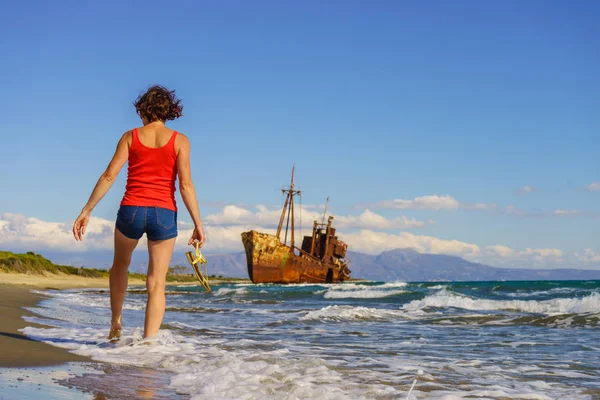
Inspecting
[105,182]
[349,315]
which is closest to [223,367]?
[105,182]

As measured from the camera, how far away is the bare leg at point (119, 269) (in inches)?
182

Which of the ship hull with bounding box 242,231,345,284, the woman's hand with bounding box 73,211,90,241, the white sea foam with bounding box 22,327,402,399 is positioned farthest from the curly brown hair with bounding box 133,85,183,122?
the ship hull with bounding box 242,231,345,284

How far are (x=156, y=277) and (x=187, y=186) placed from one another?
0.73 meters

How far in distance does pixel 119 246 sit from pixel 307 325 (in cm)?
508

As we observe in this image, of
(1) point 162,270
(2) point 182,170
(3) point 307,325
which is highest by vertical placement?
(2) point 182,170

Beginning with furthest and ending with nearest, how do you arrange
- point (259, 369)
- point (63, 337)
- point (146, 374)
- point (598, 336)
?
point (598, 336) < point (63, 337) < point (259, 369) < point (146, 374)

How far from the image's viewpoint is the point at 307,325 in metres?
9.28

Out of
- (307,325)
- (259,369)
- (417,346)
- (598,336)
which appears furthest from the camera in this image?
(307,325)

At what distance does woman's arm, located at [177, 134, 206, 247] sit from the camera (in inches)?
179

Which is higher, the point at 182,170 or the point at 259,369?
the point at 182,170

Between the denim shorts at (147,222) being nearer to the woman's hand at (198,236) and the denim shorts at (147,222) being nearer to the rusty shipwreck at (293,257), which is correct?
the woman's hand at (198,236)

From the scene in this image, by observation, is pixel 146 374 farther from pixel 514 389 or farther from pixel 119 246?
pixel 514 389

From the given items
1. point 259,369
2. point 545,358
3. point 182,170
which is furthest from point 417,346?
point 182,170

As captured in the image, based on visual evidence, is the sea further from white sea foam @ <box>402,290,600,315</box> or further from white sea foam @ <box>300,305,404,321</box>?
white sea foam @ <box>402,290,600,315</box>
